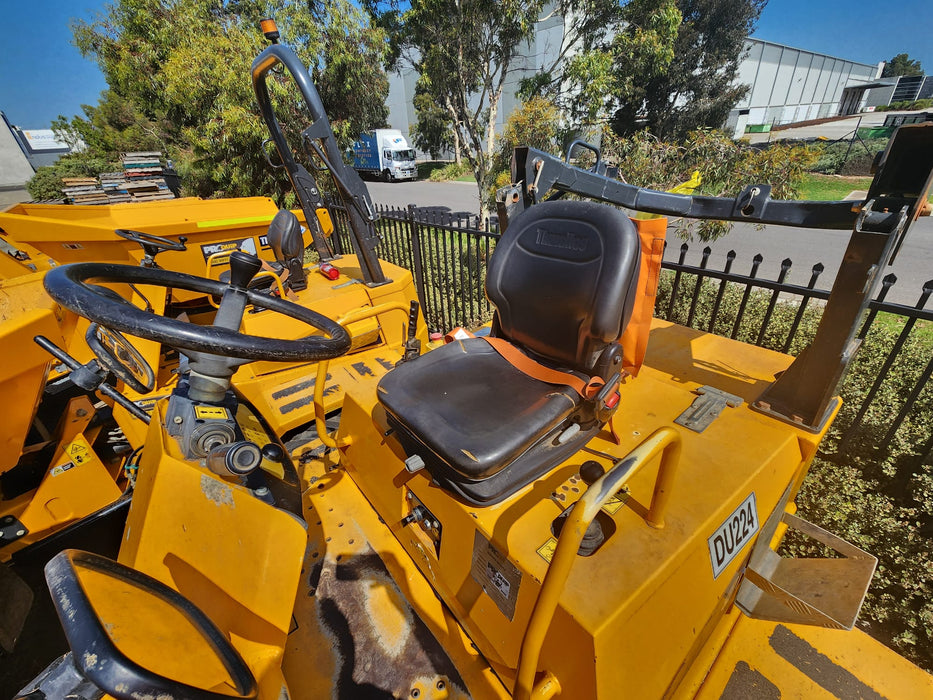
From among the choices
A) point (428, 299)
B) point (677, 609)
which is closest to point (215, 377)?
point (677, 609)

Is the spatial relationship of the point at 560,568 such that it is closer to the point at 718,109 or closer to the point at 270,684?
the point at 270,684

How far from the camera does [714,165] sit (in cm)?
476

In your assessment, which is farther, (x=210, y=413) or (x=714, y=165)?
(x=714, y=165)

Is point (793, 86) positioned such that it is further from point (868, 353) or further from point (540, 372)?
point (540, 372)

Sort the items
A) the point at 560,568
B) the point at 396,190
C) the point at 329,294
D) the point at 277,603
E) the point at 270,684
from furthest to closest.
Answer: the point at 396,190 < the point at 329,294 < the point at 277,603 < the point at 270,684 < the point at 560,568

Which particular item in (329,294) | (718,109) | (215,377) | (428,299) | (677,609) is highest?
(718,109)

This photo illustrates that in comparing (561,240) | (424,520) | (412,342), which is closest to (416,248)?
(412,342)

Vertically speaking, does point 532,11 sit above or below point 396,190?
above

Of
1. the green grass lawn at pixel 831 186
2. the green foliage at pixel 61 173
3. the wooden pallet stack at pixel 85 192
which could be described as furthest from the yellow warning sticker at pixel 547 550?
the green foliage at pixel 61 173

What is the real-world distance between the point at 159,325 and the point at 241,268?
1.33 ft

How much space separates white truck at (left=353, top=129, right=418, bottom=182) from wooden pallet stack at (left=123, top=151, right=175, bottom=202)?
620 inches

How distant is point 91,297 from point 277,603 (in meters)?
1.07

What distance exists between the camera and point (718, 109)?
2038 centimetres

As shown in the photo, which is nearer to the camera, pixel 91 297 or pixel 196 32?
pixel 91 297
